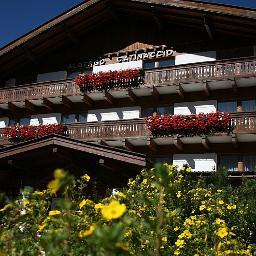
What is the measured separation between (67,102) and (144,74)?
15.4 ft

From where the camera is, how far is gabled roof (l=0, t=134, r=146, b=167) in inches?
604

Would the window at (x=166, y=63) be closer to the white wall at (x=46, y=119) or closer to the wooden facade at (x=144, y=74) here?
the wooden facade at (x=144, y=74)

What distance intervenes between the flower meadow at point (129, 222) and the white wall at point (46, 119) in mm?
13322

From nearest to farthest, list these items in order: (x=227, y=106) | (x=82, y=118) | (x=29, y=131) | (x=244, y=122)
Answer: (x=244, y=122) < (x=227, y=106) < (x=29, y=131) < (x=82, y=118)

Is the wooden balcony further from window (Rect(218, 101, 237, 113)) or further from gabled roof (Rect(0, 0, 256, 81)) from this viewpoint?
gabled roof (Rect(0, 0, 256, 81))

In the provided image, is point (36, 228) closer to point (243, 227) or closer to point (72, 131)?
point (243, 227)

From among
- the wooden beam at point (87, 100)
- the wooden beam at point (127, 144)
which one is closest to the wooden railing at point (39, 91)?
the wooden beam at point (87, 100)

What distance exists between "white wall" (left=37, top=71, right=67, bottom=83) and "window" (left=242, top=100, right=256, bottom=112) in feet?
34.4

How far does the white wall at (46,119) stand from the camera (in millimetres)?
23609

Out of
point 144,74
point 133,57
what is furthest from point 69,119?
point 144,74

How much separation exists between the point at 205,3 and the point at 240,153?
23.8 feet

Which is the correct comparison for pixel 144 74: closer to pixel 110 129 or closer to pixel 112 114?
pixel 112 114

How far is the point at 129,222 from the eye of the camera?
94.1 inches

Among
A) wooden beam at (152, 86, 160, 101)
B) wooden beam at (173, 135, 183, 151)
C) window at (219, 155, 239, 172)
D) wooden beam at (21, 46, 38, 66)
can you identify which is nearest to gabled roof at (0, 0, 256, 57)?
wooden beam at (21, 46, 38, 66)
